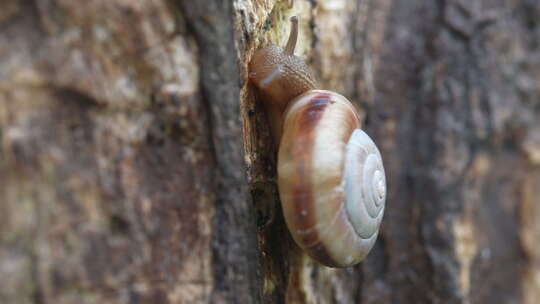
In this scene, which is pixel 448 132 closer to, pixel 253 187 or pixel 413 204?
pixel 413 204

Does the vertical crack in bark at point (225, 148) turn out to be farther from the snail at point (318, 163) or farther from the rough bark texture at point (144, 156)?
the snail at point (318, 163)

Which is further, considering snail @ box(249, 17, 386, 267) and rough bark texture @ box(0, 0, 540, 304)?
snail @ box(249, 17, 386, 267)

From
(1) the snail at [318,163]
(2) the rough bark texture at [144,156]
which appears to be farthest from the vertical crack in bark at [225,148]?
(1) the snail at [318,163]

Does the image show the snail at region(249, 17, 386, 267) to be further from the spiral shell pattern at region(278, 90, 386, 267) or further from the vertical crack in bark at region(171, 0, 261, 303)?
the vertical crack in bark at region(171, 0, 261, 303)

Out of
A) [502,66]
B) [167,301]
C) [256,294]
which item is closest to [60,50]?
[167,301]

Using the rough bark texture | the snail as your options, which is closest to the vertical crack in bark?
the rough bark texture

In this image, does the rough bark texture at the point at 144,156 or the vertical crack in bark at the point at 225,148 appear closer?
the rough bark texture at the point at 144,156

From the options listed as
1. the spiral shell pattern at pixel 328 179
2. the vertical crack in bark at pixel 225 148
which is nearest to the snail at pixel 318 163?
the spiral shell pattern at pixel 328 179

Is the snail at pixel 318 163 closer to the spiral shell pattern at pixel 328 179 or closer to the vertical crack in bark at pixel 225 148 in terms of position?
the spiral shell pattern at pixel 328 179
